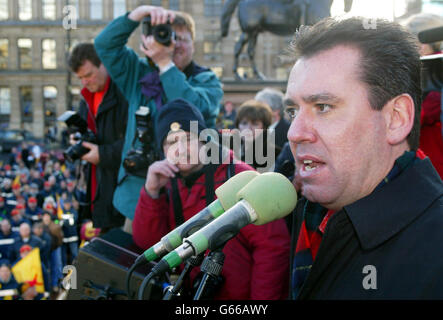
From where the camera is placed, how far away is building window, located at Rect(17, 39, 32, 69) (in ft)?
117

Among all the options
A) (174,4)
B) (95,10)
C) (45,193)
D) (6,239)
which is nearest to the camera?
(6,239)

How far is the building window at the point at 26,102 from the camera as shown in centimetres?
3709

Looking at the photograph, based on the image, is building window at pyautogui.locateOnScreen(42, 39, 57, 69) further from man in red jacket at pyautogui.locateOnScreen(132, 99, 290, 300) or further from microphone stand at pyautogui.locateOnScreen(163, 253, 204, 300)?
microphone stand at pyautogui.locateOnScreen(163, 253, 204, 300)

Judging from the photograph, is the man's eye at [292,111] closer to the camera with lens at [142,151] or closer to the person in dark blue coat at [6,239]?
the camera with lens at [142,151]

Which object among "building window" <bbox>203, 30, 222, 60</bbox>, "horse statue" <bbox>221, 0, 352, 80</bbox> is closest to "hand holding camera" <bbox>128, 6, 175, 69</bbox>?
"horse statue" <bbox>221, 0, 352, 80</bbox>

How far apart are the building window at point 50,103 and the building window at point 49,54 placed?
162 centimetres

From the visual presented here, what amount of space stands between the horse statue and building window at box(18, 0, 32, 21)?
25.9 m

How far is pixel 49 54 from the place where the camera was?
3628cm

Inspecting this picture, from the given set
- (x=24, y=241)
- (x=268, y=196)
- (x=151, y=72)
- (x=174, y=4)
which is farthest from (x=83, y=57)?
(x=174, y=4)

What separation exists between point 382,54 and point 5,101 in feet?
130

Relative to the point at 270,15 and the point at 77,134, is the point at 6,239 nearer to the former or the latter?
the point at 77,134

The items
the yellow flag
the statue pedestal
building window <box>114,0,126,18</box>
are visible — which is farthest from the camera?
building window <box>114,0,126,18</box>

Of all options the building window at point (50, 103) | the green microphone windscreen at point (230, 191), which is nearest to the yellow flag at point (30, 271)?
the green microphone windscreen at point (230, 191)
